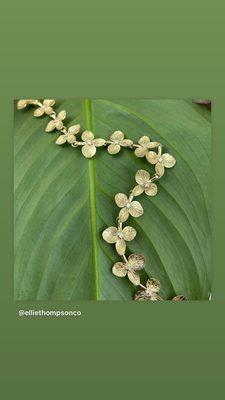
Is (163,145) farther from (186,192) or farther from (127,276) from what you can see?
(127,276)

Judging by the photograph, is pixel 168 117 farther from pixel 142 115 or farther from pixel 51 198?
pixel 51 198

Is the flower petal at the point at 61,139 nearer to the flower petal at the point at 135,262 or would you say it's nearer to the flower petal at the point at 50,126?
the flower petal at the point at 50,126

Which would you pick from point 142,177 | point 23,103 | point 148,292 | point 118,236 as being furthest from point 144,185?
point 23,103

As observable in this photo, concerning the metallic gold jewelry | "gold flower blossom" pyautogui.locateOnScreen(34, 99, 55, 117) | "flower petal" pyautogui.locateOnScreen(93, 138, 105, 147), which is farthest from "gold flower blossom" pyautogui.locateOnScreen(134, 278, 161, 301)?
"gold flower blossom" pyautogui.locateOnScreen(34, 99, 55, 117)

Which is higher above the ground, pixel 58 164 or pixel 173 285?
pixel 58 164

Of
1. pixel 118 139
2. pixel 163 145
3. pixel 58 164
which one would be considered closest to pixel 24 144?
pixel 58 164

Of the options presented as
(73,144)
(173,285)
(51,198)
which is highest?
(73,144)

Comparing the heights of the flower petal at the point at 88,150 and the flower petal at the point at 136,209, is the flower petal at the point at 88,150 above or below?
above

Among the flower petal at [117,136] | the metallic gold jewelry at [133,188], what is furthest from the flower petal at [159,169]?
the flower petal at [117,136]
